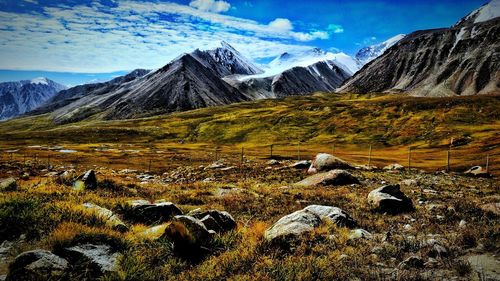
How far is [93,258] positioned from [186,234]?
92.1 inches

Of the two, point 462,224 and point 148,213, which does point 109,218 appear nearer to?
point 148,213

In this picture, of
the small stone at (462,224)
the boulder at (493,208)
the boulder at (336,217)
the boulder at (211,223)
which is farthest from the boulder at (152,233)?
the boulder at (493,208)

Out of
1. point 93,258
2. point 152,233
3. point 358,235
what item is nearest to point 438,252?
point 358,235

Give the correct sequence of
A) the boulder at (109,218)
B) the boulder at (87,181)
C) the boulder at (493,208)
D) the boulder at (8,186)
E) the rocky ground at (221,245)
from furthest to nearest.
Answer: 1. the boulder at (87,181)
2. the boulder at (493,208)
3. the boulder at (8,186)
4. the boulder at (109,218)
5. the rocky ground at (221,245)

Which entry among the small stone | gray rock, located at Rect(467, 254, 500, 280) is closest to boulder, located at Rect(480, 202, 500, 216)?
the small stone

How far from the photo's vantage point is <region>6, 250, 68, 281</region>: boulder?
6.93 meters

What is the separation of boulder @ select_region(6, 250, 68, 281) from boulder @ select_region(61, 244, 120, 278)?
337 mm

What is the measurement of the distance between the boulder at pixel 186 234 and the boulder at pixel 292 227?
195cm

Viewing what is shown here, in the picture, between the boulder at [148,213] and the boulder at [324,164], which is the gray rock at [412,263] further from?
the boulder at [324,164]

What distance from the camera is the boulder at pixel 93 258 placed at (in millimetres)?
7641

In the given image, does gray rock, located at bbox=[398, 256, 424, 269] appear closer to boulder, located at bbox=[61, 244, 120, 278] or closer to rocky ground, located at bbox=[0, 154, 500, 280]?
rocky ground, located at bbox=[0, 154, 500, 280]

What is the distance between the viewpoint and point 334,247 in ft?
34.1

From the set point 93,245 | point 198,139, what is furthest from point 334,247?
point 198,139

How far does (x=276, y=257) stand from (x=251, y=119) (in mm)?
185164
